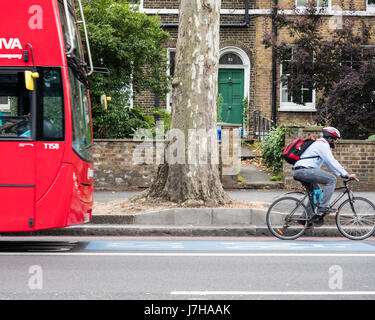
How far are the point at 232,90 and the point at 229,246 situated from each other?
15.1 metres

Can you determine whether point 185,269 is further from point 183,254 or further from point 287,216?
point 287,216

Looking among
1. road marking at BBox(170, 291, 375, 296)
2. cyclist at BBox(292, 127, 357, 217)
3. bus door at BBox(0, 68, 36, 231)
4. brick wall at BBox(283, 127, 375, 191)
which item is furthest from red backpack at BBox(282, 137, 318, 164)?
brick wall at BBox(283, 127, 375, 191)

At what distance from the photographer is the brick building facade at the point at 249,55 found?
23234mm

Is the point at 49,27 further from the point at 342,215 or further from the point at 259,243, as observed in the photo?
the point at 342,215

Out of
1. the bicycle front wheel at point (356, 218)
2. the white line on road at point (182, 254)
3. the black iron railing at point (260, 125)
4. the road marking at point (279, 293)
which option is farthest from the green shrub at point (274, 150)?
the road marking at point (279, 293)

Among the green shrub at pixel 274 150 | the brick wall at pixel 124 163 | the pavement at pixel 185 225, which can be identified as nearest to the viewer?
the pavement at pixel 185 225

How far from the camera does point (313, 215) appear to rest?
9.80 metres

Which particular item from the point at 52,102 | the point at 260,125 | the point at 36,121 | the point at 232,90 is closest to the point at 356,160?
the point at 260,125

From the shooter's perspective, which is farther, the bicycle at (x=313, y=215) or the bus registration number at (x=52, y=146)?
the bicycle at (x=313, y=215)

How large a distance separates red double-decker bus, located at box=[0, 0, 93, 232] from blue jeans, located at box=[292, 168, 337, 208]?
3858 millimetres

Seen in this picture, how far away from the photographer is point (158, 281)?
6.47 m

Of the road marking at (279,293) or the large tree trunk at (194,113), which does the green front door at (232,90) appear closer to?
the large tree trunk at (194,113)

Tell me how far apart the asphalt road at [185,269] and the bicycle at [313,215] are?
248 mm
